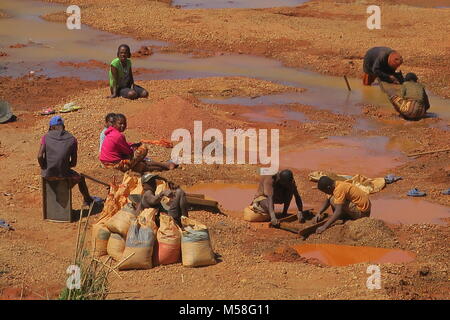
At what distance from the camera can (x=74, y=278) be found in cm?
786

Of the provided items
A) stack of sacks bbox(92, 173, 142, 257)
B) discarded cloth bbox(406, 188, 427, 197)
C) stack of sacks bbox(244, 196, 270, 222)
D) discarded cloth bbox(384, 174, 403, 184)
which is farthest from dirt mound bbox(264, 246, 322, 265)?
discarded cloth bbox(384, 174, 403, 184)

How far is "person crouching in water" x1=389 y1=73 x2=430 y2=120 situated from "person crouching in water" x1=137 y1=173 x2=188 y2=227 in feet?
23.4

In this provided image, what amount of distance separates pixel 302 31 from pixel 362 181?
1158 centimetres

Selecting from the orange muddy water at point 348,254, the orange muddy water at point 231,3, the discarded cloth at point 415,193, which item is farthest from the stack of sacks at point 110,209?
the orange muddy water at point 231,3

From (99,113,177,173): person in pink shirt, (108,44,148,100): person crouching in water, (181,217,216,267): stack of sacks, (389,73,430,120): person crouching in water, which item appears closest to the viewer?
(181,217,216,267): stack of sacks

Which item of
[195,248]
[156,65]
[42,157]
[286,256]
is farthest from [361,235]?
[156,65]

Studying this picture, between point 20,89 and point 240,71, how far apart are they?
197 inches

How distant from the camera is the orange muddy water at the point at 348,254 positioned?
10.2 meters

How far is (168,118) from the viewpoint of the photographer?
48.6 feet

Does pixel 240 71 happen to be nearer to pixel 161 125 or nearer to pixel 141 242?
pixel 161 125

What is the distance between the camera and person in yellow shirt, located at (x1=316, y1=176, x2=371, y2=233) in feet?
35.3

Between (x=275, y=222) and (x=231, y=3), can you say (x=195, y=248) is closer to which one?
(x=275, y=222)

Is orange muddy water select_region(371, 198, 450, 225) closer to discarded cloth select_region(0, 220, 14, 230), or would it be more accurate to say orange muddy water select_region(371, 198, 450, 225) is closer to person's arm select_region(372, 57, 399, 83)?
discarded cloth select_region(0, 220, 14, 230)
